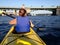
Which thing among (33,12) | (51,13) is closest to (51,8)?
(51,13)

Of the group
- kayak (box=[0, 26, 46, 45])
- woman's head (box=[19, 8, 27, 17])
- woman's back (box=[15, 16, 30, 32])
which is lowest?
kayak (box=[0, 26, 46, 45])

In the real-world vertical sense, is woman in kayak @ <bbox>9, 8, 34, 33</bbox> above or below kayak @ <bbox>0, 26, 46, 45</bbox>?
above

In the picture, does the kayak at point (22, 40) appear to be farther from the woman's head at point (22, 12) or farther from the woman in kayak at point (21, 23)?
the woman's head at point (22, 12)

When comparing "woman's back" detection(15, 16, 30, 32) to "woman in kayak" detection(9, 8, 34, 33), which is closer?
"woman in kayak" detection(9, 8, 34, 33)

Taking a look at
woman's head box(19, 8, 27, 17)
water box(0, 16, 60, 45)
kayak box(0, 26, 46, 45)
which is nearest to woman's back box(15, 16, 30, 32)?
woman's head box(19, 8, 27, 17)

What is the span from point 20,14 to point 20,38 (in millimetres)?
1787

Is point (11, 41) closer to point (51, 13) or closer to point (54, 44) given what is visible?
point (54, 44)

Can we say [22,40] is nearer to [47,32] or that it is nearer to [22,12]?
[22,12]

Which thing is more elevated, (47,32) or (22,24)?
(22,24)

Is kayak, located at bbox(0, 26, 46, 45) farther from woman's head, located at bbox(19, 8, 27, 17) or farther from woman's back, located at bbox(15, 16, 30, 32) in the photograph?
woman's head, located at bbox(19, 8, 27, 17)

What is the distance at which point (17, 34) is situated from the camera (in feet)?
44.7

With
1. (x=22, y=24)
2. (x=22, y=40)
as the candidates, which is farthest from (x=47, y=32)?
(x=22, y=40)

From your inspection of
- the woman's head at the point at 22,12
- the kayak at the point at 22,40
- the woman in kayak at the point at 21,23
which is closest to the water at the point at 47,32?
the kayak at the point at 22,40

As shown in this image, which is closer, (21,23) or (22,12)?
(22,12)
